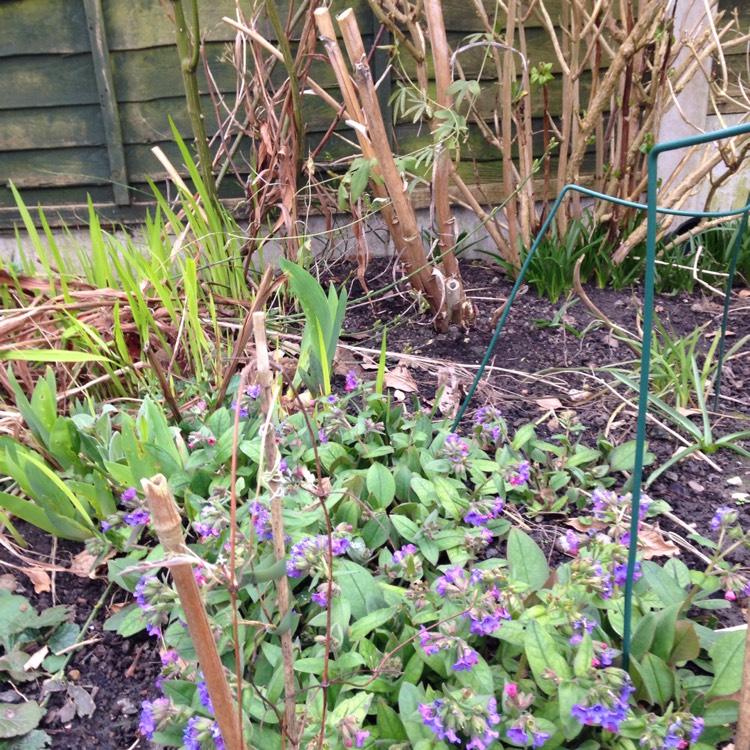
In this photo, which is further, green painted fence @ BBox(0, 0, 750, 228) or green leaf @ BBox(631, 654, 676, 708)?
green painted fence @ BBox(0, 0, 750, 228)

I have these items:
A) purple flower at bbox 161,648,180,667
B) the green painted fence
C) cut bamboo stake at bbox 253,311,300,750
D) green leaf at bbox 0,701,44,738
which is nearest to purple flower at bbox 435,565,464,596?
cut bamboo stake at bbox 253,311,300,750

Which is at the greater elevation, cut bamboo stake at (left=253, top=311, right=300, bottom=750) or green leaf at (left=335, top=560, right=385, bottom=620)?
cut bamboo stake at (left=253, top=311, right=300, bottom=750)

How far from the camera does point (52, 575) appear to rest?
1133 millimetres

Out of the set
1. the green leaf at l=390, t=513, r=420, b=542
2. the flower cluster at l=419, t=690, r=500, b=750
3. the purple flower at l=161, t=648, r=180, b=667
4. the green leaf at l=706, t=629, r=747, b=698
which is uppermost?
the green leaf at l=390, t=513, r=420, b=542

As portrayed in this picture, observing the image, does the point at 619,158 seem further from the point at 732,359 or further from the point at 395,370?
the point at 395,370

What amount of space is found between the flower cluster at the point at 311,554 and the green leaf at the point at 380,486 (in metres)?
0.18

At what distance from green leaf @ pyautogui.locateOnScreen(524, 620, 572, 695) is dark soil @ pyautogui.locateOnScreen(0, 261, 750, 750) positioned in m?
0.36

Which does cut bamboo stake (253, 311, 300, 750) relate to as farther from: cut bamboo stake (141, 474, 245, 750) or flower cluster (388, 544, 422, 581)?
flower cluster (388, 544, 422, 581)

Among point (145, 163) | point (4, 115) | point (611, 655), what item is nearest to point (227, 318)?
point (611, 655)

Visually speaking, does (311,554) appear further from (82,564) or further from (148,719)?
(82,564)

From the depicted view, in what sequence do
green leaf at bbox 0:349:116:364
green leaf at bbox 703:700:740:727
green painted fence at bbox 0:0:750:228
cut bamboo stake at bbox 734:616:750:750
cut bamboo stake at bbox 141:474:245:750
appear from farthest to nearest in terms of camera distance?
green painted fence at bbox 0:0:750:228
green leaf at bbox 0:349:116:364
green leaf at bbox 703:700:740:727
cut bamboo stake at bbox 734:616:750:750
cut bamboo stake at bbox 141:474:245:750

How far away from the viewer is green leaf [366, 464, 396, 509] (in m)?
1.13

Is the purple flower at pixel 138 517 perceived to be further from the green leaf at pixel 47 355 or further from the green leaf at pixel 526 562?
the green leaf at pixel 526 562

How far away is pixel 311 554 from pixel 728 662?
0.59m
